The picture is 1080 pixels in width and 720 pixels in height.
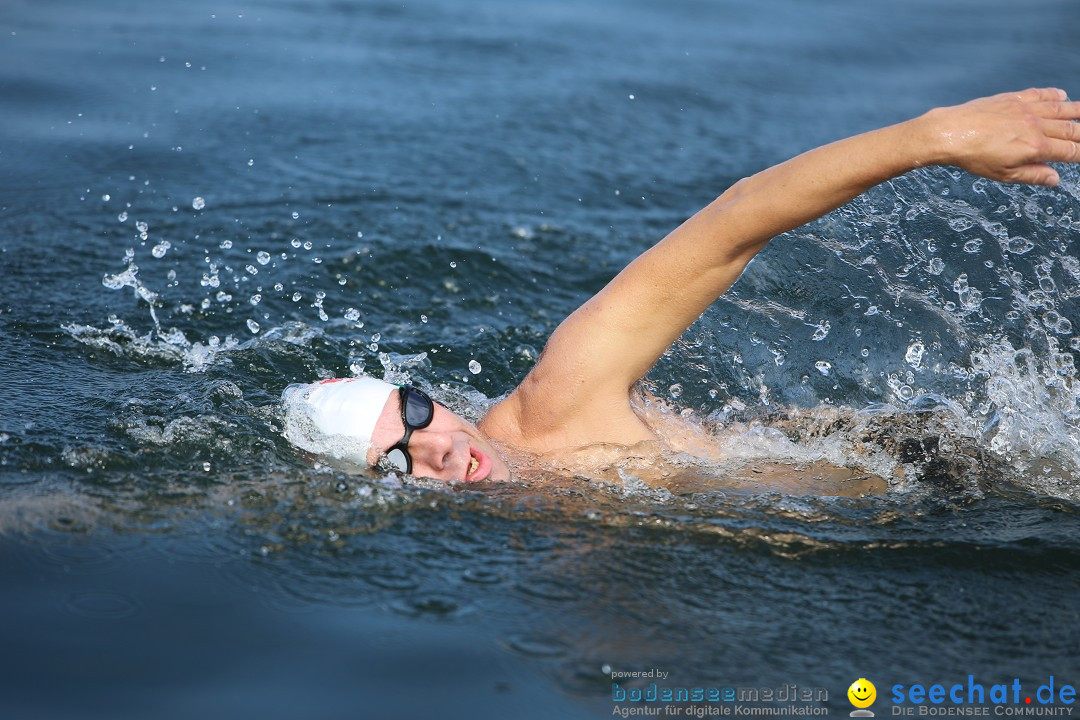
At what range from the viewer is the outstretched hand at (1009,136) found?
3211 mm

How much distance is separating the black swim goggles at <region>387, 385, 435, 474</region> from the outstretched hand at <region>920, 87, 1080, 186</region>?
2100mm

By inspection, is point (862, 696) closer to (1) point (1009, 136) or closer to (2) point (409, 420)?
(1) point (1009, 136)

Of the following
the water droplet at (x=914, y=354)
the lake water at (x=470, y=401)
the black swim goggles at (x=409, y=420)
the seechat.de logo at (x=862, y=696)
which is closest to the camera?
the seechat.de logo at (x=862, y=696)

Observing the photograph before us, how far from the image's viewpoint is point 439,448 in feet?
13.5

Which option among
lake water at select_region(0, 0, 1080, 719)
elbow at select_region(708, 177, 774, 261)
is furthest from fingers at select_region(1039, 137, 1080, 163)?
lake water at select_region(0, 0, 1080, 719)

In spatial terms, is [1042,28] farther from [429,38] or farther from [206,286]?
[206,286]

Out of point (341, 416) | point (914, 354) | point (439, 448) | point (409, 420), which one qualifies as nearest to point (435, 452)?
point (439, 448)

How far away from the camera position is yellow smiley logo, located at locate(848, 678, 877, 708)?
311 centimetres

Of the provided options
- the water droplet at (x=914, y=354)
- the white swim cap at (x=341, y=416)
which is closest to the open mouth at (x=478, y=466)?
the white swim cap at (x=341, y=416)

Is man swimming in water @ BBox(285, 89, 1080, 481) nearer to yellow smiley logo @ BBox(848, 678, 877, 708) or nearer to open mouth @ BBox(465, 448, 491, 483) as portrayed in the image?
open mouth @ BBox(465, 448, 491, 483)

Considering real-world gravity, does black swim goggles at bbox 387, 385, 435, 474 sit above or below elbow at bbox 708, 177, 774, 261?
below

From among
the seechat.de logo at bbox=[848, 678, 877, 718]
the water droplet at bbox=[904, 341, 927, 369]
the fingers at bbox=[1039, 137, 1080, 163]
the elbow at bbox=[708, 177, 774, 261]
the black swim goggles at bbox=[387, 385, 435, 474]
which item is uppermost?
the fingers at bbox=[1039, 137, 1080, 163]

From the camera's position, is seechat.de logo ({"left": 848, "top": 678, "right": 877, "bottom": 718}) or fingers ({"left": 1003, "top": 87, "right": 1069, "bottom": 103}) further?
fingers ({"left": 1003, "top": 87, "right": 1069, "bottom": 103})

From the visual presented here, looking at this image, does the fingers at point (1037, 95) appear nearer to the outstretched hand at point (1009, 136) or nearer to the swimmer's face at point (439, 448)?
the outstretched hand at point (1009, 136)
